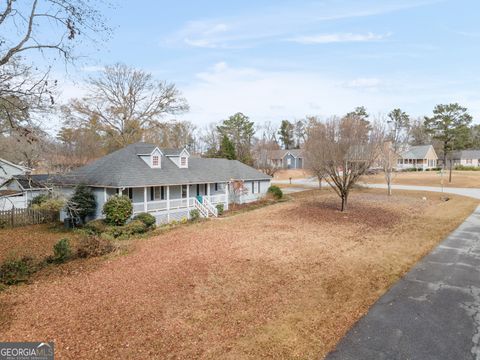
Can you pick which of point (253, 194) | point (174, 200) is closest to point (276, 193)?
point (253, 194)

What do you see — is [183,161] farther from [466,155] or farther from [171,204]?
[466,155]

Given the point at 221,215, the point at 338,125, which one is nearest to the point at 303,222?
the point at 221,215

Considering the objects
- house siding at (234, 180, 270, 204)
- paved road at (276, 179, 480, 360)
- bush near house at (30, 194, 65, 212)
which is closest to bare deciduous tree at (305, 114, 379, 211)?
house siding at (234, 180, 270, 204)

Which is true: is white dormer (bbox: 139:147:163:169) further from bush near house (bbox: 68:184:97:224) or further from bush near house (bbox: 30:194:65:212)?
bush near house (bbox: 30:194:65:212)

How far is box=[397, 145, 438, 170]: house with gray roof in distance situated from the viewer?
69000 millimetres

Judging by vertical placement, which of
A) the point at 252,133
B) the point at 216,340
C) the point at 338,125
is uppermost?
the point at 252,133

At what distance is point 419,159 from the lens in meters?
69.9

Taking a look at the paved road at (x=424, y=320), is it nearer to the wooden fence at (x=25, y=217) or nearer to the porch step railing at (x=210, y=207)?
the porch step railing at (x=210, y=207)

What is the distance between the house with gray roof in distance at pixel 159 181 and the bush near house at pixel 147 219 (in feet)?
2.98

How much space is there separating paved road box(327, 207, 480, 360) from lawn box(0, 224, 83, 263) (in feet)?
42.9

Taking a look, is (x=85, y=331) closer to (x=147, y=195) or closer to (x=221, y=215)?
(x=147, y=195)

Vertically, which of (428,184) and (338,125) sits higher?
(338,125)

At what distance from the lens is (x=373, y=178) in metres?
54.0

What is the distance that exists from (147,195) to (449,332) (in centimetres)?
1948
